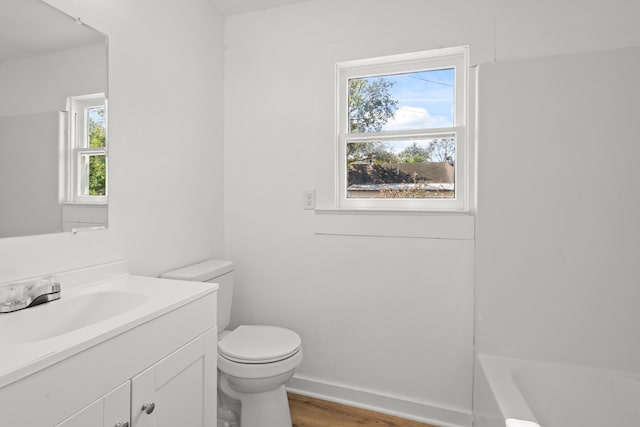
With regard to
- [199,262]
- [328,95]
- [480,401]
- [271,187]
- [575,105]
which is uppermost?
[328,95]

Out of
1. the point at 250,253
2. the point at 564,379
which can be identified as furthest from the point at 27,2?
the point at 564,379

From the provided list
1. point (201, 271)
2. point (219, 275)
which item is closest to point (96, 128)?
point (201, 271)

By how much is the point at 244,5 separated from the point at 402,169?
4.58 feet

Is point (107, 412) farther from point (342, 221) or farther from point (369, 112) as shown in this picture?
point (369, 112)

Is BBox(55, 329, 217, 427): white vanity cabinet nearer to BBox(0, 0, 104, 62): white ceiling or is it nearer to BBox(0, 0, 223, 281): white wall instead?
BBox(0, 0, 223, 281): white wall

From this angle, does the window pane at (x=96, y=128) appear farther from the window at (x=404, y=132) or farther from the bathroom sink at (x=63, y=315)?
the window at (x=404, y=132)

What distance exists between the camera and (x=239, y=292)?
7.18 feet

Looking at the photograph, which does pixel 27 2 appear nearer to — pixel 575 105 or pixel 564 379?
pixel 575 105

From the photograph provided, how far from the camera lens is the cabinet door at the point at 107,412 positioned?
2.56ft

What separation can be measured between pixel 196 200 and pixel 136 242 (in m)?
0.48

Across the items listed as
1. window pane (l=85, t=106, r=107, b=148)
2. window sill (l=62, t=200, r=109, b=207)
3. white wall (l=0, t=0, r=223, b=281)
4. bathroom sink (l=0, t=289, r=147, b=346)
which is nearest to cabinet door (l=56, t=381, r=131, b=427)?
bathroom sink (l=0, t=289, r=147, b=346)

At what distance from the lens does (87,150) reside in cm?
135

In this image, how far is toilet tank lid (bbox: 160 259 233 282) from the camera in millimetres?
1662

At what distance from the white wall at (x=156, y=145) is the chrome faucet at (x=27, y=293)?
0.09 m
